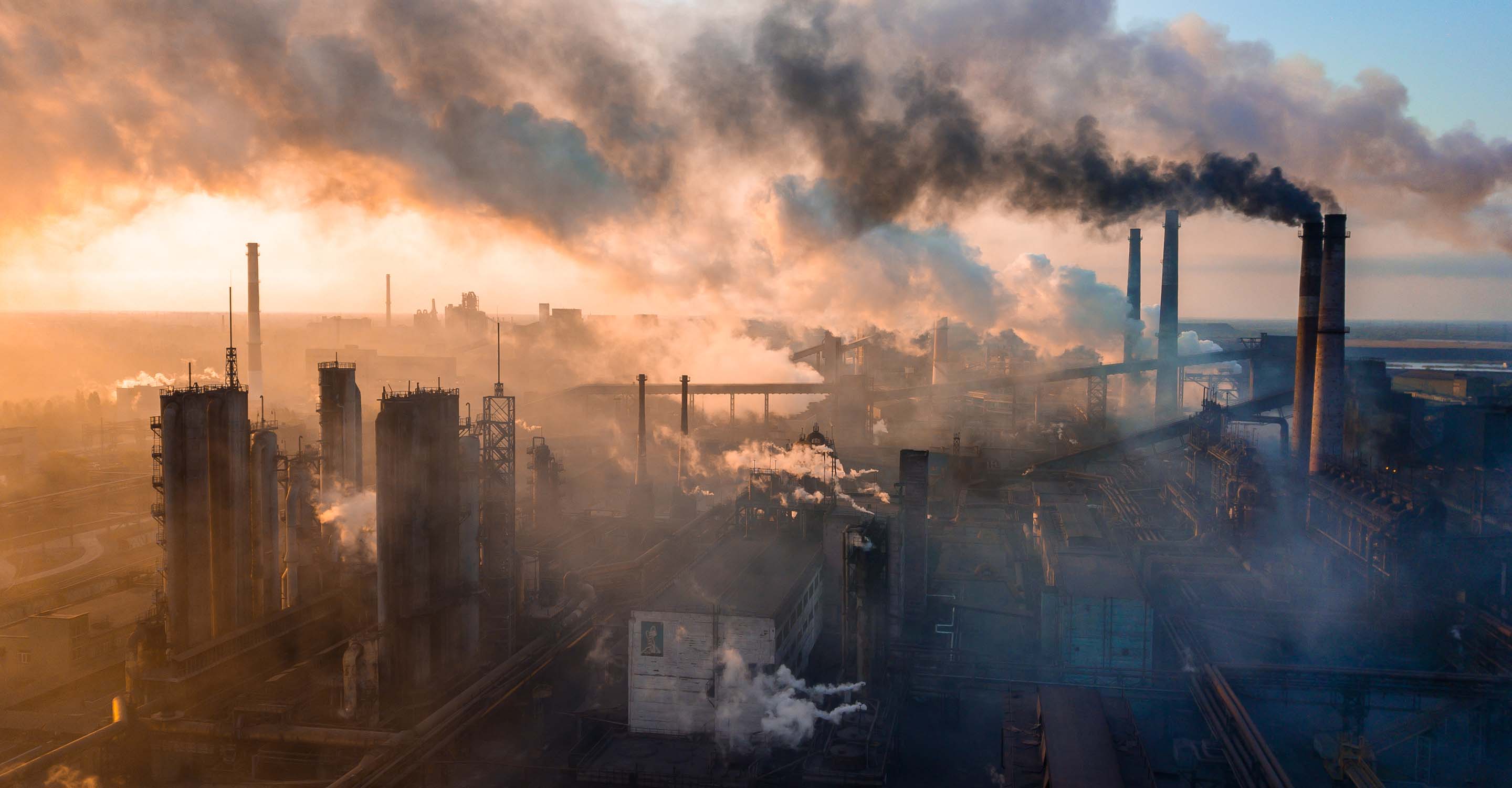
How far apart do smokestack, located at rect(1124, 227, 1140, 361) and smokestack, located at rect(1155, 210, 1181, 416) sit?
4290 mm

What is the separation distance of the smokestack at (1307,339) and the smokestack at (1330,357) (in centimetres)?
70

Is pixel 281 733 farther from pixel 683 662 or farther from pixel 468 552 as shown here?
pixel 683 662

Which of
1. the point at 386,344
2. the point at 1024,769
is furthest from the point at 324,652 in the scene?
the point at 386,344

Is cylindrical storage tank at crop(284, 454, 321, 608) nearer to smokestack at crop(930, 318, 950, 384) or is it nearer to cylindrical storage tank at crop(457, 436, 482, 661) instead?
cylindrical storage tank at crop(457, 436, 482, 661)

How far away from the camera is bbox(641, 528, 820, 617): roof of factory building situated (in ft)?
67.7

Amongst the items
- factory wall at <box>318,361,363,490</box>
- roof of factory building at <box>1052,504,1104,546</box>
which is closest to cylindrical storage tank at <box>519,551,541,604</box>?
factory wall at <box>318,361,363,490</box>

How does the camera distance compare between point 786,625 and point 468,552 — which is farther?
point 468,552

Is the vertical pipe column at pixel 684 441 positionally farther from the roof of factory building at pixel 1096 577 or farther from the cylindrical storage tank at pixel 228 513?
the cylindrical storage tank at pixel 228 513

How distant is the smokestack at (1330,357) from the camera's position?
28594mm

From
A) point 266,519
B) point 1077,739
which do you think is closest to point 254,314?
point 266,519

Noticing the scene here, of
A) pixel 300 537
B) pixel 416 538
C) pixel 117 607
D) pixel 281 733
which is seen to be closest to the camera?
pixel 281 733

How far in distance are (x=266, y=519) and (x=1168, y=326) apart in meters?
46.6

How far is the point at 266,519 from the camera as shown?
2391 cm

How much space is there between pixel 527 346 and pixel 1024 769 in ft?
237
